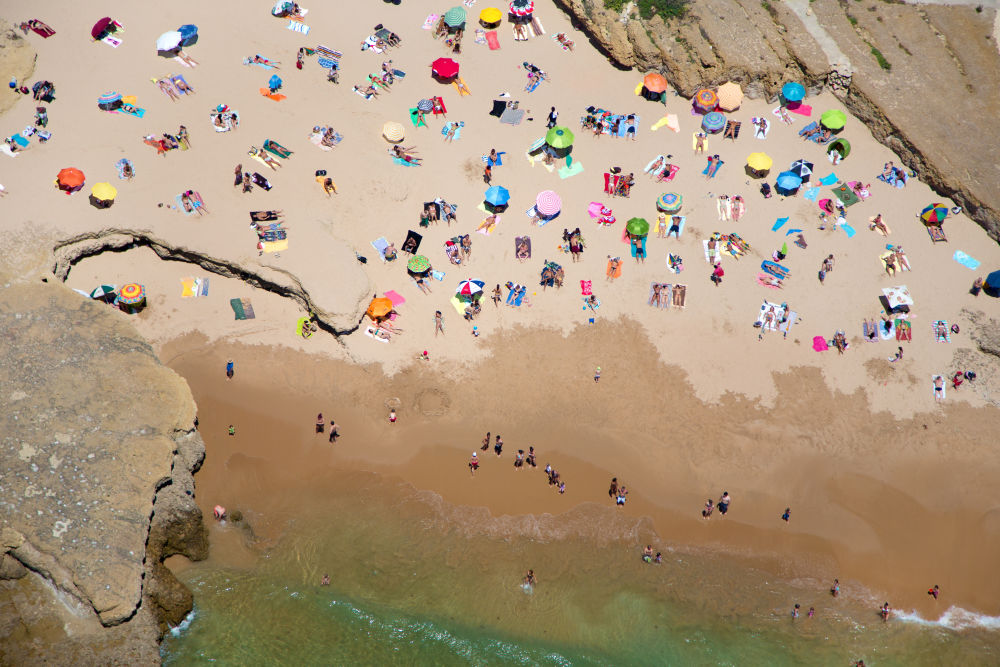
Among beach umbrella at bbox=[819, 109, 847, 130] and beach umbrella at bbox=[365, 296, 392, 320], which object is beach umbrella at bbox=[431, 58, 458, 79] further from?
beach umbrella at bbox=[819, 109, 847, 130]

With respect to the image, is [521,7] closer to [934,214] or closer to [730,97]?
[730,97]

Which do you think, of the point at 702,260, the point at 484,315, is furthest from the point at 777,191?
the point at 484,315

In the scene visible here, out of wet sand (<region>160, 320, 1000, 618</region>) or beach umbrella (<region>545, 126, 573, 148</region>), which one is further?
beach umbrella (<region>545, 126, 573, 148</region>)

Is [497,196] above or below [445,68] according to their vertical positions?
below

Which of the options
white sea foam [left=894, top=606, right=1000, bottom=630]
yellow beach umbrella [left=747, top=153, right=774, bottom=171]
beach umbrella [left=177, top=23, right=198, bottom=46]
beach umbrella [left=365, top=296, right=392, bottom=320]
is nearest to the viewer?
white sea foam [left=894, top=606, right=1000, bottom=630]

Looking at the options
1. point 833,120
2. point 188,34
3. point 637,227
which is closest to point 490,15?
point 637,227

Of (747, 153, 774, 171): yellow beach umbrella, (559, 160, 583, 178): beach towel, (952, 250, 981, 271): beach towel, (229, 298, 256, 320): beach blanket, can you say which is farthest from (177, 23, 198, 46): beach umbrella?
(952, 250, 981, 271): beach towel
